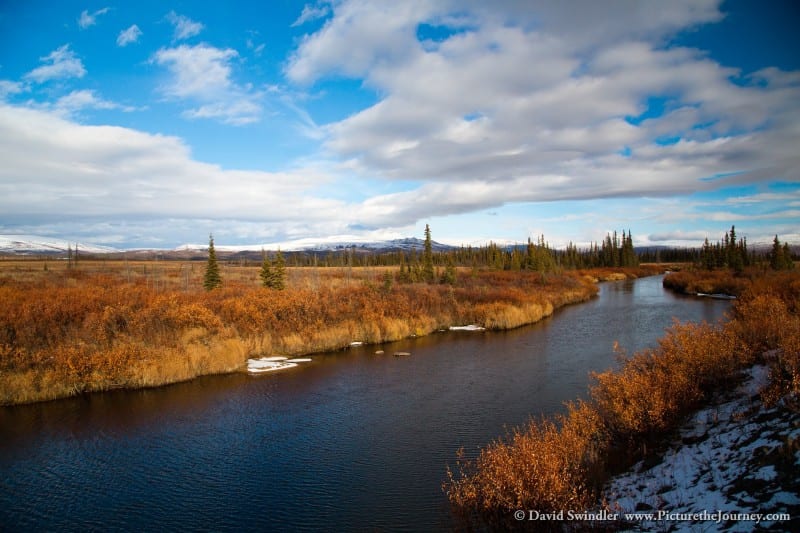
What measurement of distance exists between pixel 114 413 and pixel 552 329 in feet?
94.9

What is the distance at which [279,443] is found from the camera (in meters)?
15.6

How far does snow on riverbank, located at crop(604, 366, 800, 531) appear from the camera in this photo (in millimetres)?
7348

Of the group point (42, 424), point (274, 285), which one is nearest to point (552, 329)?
point (274, 285)

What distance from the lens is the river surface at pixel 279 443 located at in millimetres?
11578

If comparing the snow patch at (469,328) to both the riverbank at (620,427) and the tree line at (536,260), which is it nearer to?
the tree line at (536,260)

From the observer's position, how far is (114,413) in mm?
18609

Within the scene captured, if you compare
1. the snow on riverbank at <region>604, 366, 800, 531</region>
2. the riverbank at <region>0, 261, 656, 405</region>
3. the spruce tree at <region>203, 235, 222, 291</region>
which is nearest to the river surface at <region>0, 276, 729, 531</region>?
the riverbank at <region>0, 261, 656, 405</region>

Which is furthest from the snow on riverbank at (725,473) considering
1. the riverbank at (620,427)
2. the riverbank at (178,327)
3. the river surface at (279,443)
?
the riverbank at (178,327)

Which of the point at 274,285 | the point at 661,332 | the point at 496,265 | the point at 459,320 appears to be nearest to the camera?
the point at 661,332

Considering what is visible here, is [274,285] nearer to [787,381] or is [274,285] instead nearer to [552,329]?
[552,329]

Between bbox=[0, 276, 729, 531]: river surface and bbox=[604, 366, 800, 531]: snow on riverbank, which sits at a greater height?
bbox=[604, 366, 800, 531]: snow on riverbank

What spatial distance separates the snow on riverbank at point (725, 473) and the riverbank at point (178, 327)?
2073 centimetres

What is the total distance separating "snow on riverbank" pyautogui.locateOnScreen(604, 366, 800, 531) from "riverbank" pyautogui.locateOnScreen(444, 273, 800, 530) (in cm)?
Answer: 20

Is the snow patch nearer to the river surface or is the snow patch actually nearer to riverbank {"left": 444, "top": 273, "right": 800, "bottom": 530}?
the river surface
